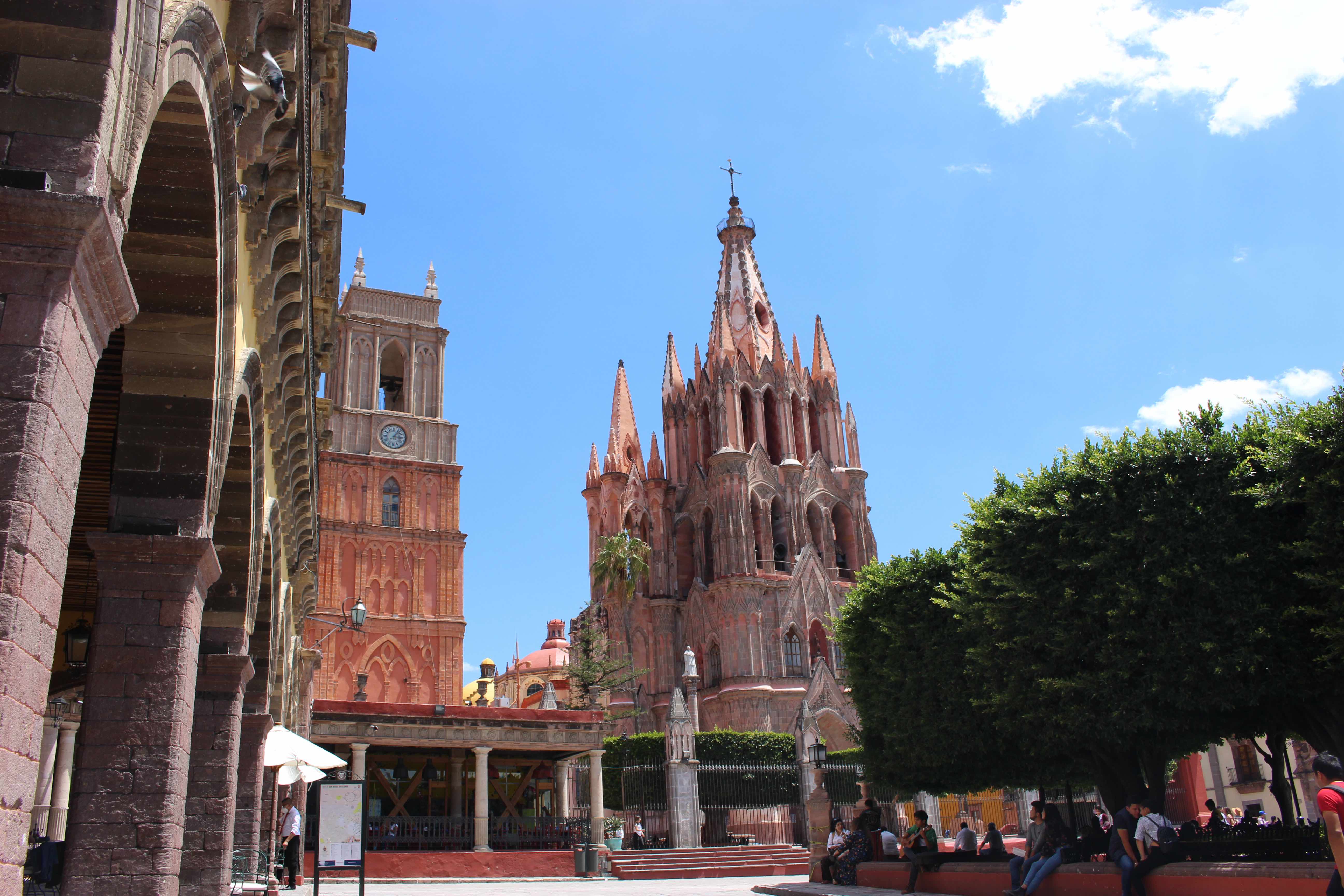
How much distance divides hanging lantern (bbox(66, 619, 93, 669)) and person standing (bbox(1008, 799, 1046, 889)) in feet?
36.5

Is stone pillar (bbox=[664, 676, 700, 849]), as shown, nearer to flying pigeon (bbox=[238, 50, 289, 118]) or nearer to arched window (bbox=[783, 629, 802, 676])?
arched window (bbox=[783, 629, 802, 676])

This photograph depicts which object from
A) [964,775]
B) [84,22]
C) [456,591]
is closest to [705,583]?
[456,591]

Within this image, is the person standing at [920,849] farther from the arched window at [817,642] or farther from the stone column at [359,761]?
A: the arched window at [817,642]

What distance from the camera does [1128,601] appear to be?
15.5m

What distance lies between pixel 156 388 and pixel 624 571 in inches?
1701

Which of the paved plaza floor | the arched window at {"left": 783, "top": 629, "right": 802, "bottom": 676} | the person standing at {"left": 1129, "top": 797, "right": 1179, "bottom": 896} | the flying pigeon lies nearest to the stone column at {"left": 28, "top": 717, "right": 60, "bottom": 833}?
the paved plaza floor

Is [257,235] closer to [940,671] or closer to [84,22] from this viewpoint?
[84,22]

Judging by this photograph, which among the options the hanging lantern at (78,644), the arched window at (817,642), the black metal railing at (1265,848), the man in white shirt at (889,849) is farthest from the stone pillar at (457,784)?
the arched window at (817,642)

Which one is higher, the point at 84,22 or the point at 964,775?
the point at 84,22

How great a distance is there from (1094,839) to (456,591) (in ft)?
105

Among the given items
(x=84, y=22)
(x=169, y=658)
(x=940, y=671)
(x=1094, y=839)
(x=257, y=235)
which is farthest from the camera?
(x=940, y=671)

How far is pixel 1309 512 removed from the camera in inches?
554

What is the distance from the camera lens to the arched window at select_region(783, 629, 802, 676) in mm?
48031

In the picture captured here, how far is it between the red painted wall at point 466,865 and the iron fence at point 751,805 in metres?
5.90
